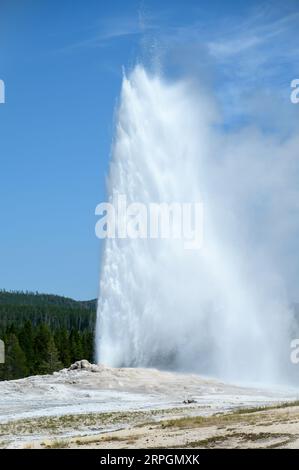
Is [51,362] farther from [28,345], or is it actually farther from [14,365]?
[28,345]

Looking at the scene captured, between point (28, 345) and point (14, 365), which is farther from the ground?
point (28, 345)

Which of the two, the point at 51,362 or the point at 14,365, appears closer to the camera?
the point at 51,362

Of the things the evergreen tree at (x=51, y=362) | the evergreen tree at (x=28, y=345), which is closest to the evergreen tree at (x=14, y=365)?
the evergreen tree at (x=28, y=345)

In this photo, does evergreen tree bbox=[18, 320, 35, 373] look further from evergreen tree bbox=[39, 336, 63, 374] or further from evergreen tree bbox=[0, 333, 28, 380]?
evergreen tree bbox=[39, 336, 63, 374]

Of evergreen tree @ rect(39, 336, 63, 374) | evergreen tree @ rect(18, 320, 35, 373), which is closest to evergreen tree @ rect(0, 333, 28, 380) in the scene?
evergreen tree @ rect(18, 320, 35, 373)

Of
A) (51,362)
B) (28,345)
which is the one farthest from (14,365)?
(28,345)

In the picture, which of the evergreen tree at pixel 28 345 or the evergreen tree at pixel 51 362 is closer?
the evergreen tree at pixel 51 362

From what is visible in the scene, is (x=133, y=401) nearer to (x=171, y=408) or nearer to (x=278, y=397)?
(x=171, y=408)

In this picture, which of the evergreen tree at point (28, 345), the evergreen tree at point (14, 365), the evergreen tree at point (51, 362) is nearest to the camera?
the evergreen tree at point (51, 362)

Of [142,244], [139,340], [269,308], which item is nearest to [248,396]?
[139,340]

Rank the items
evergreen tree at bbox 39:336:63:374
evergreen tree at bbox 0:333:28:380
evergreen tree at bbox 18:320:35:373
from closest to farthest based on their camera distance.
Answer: evergreen tree at bbox 39:336:63:374, evergreen tree at bbox 0:333:28:380, evergreen tree at bbox 18:320:35:373

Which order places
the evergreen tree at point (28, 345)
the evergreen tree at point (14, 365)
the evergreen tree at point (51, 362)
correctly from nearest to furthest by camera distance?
the evergreen tree at point (51, 362), the evergreen tree at point (14, 365), the evergreen tree at point (28, 345)

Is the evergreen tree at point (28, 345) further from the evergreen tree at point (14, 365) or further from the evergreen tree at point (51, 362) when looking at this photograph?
the evergreen tree at point (51, 362)

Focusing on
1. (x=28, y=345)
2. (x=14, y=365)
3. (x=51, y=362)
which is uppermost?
(x=28, y=345)
